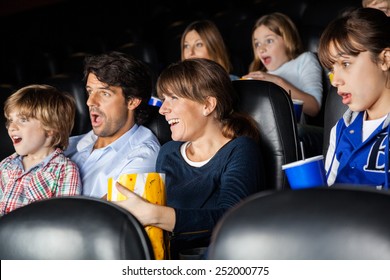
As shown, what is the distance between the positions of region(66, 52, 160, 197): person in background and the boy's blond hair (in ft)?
0.36

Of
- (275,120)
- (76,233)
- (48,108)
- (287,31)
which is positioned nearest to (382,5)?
(287,31)

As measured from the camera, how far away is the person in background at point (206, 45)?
3281mm

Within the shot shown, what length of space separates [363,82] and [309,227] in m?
0.96

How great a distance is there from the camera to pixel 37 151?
7.47 feet

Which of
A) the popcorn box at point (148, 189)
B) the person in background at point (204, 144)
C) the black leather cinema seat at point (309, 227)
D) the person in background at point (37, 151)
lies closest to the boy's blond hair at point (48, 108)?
the person in background at point (37, 151)

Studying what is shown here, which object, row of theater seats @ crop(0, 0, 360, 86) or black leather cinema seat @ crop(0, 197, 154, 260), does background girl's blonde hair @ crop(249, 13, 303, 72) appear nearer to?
row of theater seats @ crop(0, 0, 360, 86)

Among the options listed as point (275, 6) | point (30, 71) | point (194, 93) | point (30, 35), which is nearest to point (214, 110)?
point (194, 93)

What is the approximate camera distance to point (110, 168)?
87.6 inches

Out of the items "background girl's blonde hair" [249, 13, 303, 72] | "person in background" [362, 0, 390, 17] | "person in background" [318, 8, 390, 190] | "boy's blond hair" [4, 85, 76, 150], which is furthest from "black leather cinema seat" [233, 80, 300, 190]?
"background girl's blonde hair" [249, 13, 303, 72]

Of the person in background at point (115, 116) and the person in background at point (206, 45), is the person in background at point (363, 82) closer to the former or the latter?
the person in background at point (115, 116)

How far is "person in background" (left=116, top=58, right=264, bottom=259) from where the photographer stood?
1.83 metres

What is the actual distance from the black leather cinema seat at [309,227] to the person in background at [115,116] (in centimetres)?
126

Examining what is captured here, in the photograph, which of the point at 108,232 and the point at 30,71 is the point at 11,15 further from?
the point at 108,232

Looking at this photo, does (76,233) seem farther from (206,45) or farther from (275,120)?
(206,45)
